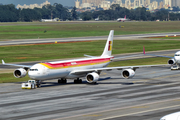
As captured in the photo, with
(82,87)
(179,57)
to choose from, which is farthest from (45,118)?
(179,57)

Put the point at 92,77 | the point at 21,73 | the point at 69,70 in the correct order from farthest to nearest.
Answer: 1. the point at 21,73
2. the point at 69,70
3. the point at 92,77

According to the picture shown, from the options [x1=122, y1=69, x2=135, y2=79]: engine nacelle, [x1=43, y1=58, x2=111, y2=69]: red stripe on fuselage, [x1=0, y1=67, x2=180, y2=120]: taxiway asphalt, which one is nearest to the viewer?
[x1=0, y1=67, x2=180, y2=120]: taxiway asphalt

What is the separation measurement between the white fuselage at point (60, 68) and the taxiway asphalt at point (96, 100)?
1935mm

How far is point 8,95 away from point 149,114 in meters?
20.8

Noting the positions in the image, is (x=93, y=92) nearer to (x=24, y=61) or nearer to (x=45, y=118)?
(x=45, y=118)

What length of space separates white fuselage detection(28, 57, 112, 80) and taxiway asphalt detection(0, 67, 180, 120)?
193 centimetres

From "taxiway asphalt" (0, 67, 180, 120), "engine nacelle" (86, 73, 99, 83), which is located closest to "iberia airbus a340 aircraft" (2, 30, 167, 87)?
"engine nacelle" (86, 73, 99, 83)

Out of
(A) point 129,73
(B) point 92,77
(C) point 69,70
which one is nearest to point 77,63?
(C) point 69,70

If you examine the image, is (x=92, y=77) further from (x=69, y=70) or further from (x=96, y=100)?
(x=96, y=100)

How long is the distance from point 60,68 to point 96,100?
11767 mm

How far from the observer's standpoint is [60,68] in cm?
5559

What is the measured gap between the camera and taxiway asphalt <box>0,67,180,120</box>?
38.3m

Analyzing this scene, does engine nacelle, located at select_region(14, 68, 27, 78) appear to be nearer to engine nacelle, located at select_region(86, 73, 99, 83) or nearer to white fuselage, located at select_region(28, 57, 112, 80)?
white fuselage, located at select_region(28, 57, 112, 80)

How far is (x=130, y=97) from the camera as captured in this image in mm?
47500
